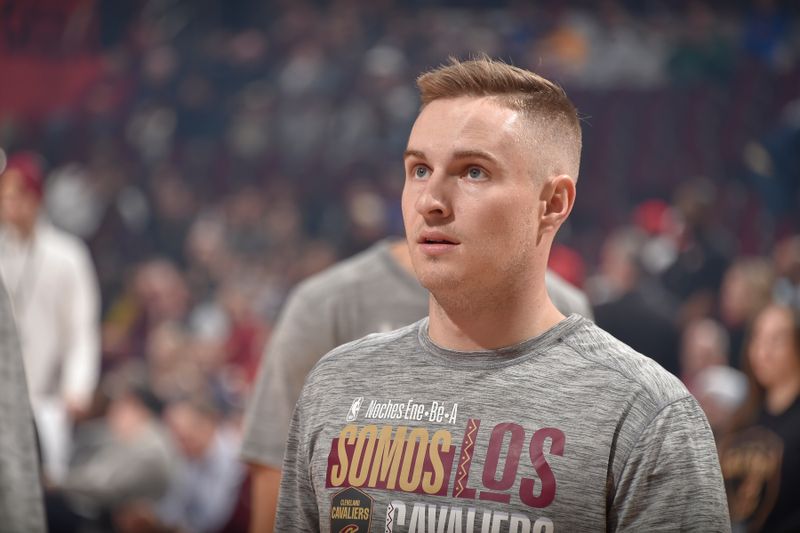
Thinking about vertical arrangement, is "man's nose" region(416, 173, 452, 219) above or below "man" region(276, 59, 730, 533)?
above

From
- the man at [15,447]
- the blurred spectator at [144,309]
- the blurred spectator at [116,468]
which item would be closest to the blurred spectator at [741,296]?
the blurred spectator at [116,468]

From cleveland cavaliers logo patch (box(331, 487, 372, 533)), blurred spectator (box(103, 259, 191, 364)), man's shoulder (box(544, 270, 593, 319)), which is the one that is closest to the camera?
cleveland cavaliers logo patch (box(331, 487, 372, 533))

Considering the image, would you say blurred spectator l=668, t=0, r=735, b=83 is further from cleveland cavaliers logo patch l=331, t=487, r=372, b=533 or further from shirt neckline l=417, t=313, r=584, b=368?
cleveland cavaliers logo patch l=331, t=487, r=372, b=533

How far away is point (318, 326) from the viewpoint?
2.61m

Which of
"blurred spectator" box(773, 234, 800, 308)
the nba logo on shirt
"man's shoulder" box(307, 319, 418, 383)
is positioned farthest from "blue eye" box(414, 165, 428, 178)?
"blurred spectator" box(773, 234, 800, 308)

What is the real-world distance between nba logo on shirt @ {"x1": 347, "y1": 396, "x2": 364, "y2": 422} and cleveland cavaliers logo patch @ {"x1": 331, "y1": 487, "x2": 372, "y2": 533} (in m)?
0.12

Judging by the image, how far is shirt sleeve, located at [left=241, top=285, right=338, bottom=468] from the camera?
261 cm

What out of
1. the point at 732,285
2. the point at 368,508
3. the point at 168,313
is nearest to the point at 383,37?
the point at 168,313

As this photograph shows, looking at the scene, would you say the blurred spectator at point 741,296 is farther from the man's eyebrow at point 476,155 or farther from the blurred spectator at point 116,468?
the man's eyebrow at point 476,155

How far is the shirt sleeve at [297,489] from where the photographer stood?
1833 millimetres

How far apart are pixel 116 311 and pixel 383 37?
3.55 m

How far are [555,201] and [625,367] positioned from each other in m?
0.31

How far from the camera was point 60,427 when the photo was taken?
5605mm

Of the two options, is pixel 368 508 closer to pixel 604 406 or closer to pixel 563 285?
pixel 604 406
